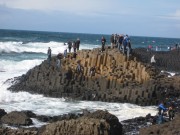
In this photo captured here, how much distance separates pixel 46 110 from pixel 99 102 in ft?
14.7

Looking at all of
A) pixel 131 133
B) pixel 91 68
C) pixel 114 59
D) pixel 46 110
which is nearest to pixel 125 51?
pixel 114 59

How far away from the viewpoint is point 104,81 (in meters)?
28.3

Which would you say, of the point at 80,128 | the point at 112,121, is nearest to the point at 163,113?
the point at 112,121

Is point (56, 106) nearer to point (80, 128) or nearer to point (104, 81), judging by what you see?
point (104, 81)

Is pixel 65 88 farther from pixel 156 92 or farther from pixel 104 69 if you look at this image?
pixel 156 92

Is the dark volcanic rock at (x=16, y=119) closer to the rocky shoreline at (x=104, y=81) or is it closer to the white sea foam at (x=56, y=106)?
the white sea foam at (x=56, y=106)

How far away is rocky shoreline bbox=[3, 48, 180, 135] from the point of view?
2655 cm

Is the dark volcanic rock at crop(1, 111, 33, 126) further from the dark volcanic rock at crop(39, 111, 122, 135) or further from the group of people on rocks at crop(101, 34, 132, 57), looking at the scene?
the group of people on rocks at crop(101, 34, 132, 57)

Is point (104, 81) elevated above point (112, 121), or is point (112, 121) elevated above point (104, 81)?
point (112, 121)

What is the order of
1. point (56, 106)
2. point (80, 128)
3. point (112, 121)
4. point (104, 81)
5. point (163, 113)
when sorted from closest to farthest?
point (80, 128) → point (112, 121) → point (163, 113) → point (56, 106) → point (104, 81)

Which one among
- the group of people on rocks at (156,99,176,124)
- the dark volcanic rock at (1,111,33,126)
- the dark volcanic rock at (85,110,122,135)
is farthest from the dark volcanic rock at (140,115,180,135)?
the dark volcanic rock at (1,111,33,126)

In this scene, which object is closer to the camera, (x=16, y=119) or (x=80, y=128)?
(x=80, y=128)

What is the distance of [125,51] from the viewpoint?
100 feet

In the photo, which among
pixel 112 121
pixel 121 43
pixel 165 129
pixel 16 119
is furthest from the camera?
pixel 121 43
